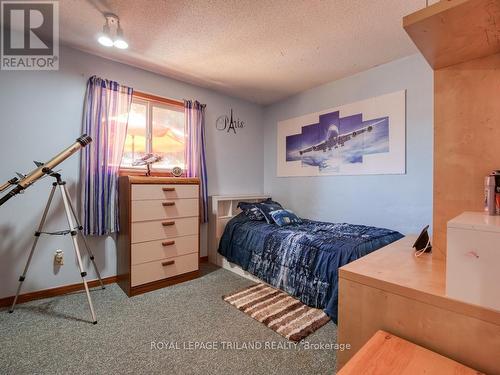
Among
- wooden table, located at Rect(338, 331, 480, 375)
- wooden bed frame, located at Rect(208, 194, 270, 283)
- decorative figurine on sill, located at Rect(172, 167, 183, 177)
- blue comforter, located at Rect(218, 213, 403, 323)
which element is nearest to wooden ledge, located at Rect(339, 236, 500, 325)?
wooden table, located at Rect(338, 331, 480, 375)

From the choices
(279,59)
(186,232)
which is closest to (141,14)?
(279,59)

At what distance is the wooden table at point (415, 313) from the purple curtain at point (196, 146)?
233cm

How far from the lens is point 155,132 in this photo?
9.57 feet


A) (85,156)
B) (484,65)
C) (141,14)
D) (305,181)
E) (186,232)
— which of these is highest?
(141,14)

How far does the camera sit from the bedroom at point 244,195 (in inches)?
36.3

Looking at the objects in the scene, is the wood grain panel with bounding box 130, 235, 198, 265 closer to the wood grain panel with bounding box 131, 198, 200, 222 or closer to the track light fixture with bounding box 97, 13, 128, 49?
the wood grain panel with bounding box 131, 198, 200, 222

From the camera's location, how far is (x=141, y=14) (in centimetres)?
187

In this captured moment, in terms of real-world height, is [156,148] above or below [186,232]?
above

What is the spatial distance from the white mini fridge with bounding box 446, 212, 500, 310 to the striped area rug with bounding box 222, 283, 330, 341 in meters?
1.15

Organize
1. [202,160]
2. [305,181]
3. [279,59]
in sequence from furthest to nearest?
[305,181]
[202,160]
[279,59]

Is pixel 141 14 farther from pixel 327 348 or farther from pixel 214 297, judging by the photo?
pixel 327 348

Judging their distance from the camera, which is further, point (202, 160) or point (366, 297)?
point (202, 160)

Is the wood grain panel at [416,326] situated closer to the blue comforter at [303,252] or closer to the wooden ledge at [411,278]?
the wooden ledge at [411,278]

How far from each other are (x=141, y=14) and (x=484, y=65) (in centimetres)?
219
